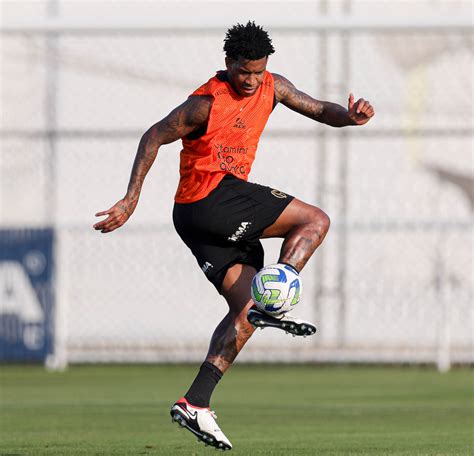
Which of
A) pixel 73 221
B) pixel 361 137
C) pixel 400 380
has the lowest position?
pixel 400 380

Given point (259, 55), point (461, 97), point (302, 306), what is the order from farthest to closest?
point (461, 97) < point (302, 306) < point (259, 55)

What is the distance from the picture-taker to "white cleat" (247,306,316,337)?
23.0 feet

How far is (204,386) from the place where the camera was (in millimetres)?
7430

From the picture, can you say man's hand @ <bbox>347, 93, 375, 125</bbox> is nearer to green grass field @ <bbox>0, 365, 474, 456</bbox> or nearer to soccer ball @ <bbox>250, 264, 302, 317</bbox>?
soccer ball @ <bbox>250, 264, 302, 317</bbox>

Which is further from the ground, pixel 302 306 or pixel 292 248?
pixel 292 248

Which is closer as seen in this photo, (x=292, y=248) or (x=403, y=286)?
(x=292, y=248)

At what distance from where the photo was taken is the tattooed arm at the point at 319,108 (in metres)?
7.68

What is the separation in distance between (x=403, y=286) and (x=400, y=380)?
270cm

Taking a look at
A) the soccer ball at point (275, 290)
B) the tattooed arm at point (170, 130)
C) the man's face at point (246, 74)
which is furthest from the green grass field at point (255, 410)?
the man's face at point (246, 74)

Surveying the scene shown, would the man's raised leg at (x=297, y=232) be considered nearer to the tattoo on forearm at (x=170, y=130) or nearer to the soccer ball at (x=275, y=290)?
the soccer ball at (x=275, y=290)

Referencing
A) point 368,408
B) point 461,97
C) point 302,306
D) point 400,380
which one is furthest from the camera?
point 461,97

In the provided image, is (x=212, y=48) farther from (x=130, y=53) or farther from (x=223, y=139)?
(x=223, y=139)

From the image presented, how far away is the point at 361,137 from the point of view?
17.7 m

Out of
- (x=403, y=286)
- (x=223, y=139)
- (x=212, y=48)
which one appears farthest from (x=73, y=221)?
(x=223, y=139)
